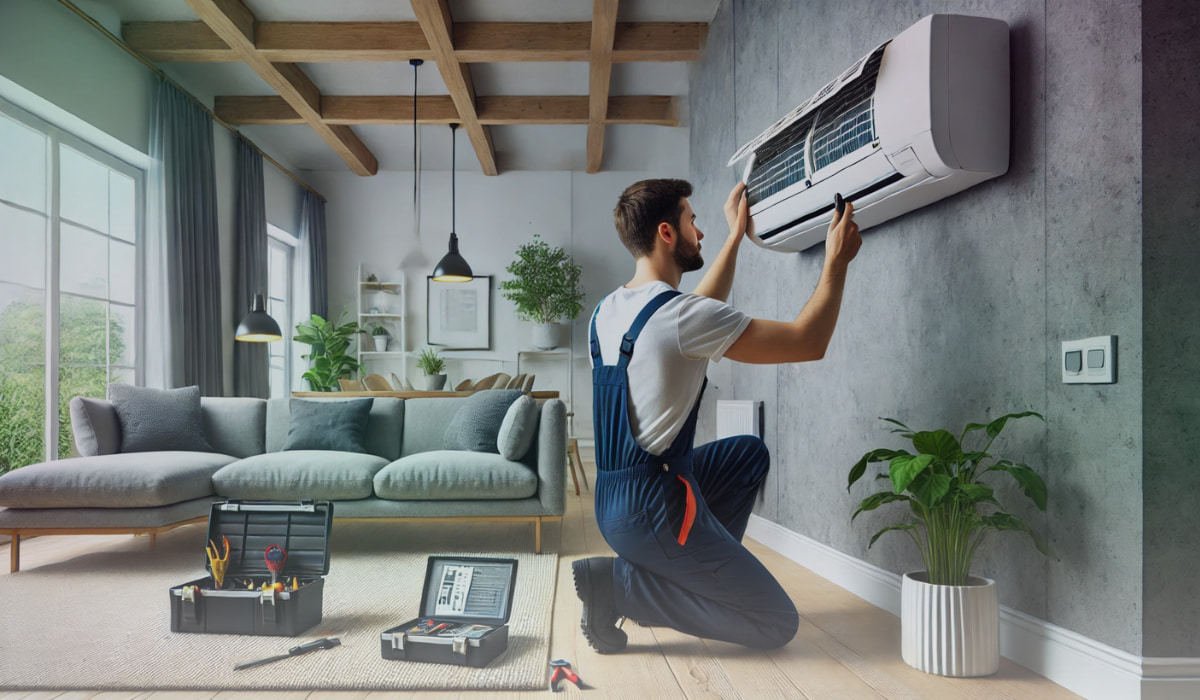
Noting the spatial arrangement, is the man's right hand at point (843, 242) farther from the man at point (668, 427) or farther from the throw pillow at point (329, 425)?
the throw pillow at point (329, 425)

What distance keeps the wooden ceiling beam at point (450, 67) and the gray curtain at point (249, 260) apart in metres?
1.86

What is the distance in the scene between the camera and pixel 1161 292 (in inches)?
67.9

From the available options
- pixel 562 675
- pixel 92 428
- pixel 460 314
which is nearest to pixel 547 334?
pixel 460 314

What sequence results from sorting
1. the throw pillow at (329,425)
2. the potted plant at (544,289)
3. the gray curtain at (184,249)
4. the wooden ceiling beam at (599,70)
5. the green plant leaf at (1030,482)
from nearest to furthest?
the green plant leaf at (1030,482) < the throw pillow at (329,425) < the wooden ceiling beam at (599,70) < the gray curtain at (184,249) < the potted plant at (544,289)

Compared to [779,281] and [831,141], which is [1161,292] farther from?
[779,281]

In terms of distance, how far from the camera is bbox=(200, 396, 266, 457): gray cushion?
4.50m

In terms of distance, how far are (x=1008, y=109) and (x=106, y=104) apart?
5077 mm

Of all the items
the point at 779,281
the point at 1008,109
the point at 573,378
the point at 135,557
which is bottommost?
the point at 135,557

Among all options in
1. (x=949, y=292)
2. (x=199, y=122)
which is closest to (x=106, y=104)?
(x=199, y=122)

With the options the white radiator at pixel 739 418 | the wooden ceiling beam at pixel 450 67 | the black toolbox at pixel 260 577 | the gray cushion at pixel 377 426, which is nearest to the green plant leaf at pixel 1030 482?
the black toolbox at pixel 260 577

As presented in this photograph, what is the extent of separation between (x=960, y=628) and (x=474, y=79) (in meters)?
5.62

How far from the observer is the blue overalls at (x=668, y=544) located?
7.04 ft

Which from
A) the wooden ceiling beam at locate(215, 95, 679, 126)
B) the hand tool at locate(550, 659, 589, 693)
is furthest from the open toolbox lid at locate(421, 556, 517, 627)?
the wooden ceiling beam at locate(215, 95, 679, 126)

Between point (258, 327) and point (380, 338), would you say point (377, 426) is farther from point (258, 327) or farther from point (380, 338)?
point (380, 338)
